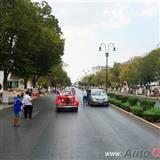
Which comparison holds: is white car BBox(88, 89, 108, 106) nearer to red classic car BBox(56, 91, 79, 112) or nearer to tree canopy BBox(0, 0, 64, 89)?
tree canopy BBox(0, 0, 64, 89)

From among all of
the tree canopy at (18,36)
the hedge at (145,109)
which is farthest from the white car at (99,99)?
the tree canopy at (18,36)

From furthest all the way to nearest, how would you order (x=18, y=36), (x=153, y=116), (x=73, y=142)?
(x=18, y=36)
(x=153, y=116)
(x=73, y=142)

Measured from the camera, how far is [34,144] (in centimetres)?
1449

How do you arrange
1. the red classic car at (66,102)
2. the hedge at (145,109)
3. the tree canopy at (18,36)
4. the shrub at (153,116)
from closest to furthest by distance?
the shrub at (153,116) → the hedge at (145,109) → the red classic car at (66,102) → the tree canopy at (18,36)

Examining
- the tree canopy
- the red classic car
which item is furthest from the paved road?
the tree canopy

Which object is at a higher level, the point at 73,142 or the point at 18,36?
the point at 18,36

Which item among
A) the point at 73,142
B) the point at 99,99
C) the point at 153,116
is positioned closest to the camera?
the point at 73,142

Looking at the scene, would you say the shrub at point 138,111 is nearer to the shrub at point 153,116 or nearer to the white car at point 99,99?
the shrub at point 153,116

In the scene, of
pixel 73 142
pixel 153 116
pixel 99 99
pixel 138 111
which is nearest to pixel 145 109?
pixel 138 111

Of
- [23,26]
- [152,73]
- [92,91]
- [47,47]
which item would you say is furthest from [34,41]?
[152,73]

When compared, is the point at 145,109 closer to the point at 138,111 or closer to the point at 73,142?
the point at 138,111

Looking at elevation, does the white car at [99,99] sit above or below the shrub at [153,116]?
above

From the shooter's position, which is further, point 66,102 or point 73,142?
point 66,102

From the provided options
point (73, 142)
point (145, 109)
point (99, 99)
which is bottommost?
point (73, 142)
